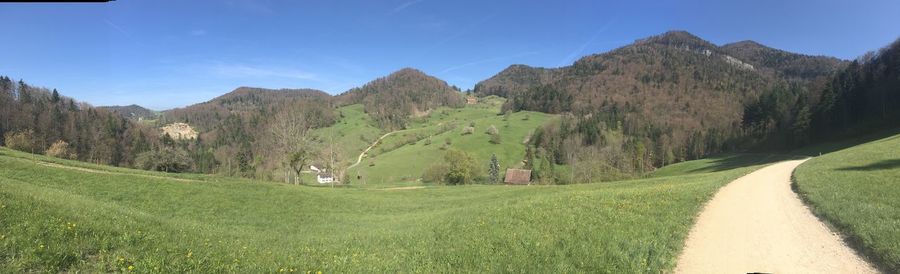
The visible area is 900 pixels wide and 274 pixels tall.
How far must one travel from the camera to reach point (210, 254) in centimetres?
918

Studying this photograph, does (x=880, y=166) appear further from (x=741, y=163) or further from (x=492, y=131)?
(x=492, y=131)

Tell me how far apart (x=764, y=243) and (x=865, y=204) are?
667 cm

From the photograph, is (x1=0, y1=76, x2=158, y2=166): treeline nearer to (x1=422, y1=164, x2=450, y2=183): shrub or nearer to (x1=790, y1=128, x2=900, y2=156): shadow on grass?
(x1=422, y1=164, x2=450, y2=183): shrub

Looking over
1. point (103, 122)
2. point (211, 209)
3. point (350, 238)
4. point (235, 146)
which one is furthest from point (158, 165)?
point (235, 146)

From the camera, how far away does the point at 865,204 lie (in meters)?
15.5

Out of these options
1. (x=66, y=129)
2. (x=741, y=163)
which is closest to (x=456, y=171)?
(x=741, y=163)

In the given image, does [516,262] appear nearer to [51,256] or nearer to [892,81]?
[51,256]

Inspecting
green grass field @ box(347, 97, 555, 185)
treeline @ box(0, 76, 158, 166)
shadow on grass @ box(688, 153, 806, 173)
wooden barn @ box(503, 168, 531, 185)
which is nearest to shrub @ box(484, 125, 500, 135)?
green grass field @ box(347, 97, 555, 185)

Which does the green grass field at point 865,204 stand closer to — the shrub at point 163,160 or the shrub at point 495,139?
the shrub at point 163,160

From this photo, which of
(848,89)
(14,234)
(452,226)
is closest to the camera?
(14,234)

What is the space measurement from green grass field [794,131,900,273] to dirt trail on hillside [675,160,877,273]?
1.39ft

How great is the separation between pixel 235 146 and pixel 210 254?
209001mm

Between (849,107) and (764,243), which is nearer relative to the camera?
(764,243)

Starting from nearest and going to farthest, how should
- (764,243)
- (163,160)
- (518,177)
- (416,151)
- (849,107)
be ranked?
(764,243) → (163,160) → (849,107) → (518,177) → (416,151)
